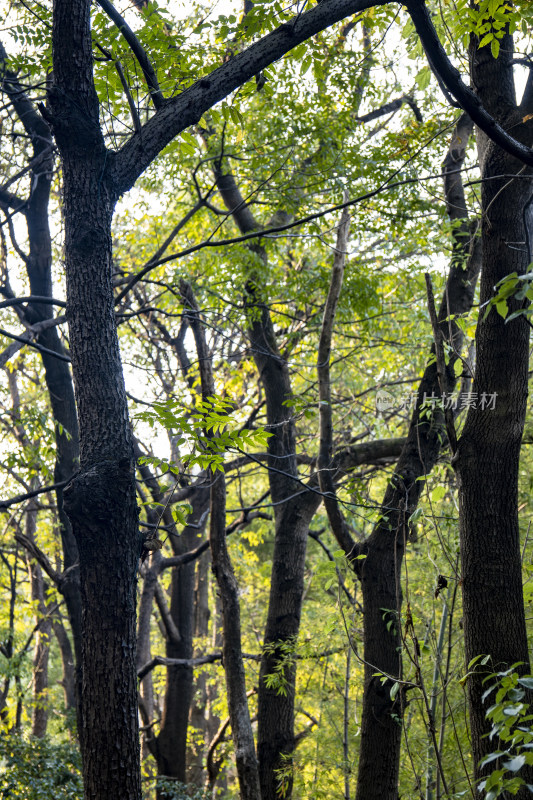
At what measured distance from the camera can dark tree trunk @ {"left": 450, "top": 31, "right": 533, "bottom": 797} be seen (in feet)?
10.1

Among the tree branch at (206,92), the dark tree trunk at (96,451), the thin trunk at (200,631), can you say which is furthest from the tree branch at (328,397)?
the thin trunk at (200,631)

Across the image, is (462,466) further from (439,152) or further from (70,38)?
(439,152)

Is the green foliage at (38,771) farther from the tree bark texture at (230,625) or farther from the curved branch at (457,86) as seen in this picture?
the curved branch at (457,86)

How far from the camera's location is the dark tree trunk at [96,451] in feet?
9.64

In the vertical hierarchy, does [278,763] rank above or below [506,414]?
below

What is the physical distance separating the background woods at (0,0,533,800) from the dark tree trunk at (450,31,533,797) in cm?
1

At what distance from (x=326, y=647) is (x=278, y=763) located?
1.20 m

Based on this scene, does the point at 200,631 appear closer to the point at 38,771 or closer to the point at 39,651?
the point at 39,651

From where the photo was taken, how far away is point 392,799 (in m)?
4.66

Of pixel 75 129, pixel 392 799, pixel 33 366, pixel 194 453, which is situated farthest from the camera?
pixel 33 366

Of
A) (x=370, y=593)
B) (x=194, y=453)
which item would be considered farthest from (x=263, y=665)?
(x=194, y=453)

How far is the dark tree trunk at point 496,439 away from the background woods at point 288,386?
1 centimetres

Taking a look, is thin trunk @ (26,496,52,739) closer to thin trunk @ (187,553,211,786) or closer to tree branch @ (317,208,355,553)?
thin trunk @ (187,553,211,786)

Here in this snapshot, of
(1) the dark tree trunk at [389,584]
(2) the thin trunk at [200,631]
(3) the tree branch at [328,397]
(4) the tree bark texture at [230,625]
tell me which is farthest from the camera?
(2) the thin trunk at [200,631]
